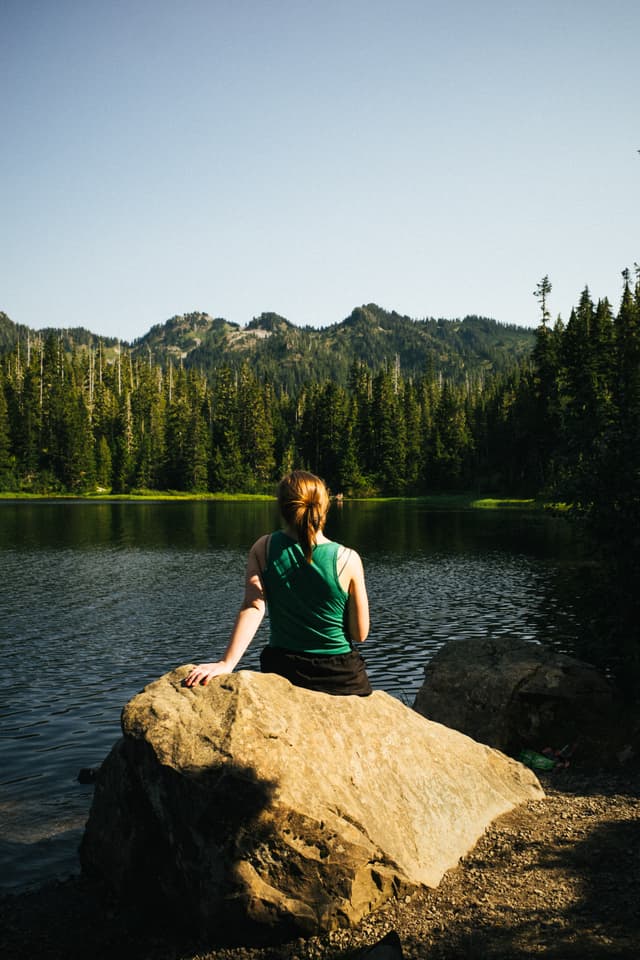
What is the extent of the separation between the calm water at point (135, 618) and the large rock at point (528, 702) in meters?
1.77

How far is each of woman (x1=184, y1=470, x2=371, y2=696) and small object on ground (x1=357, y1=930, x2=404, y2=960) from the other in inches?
83.2

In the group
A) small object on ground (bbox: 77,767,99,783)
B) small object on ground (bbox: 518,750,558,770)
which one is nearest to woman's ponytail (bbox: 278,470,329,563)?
small object on ground (bbox: 518,750,558,770)

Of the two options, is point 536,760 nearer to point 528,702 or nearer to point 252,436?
point 528,702

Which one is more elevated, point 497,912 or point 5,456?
point 5,456

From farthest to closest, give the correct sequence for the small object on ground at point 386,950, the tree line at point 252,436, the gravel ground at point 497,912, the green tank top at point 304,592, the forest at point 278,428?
the tree line at point 252,436 < the forest at point 278,428 < the green tank top at point 304,592 < the gravel ground at point 497,912 < the small object on ground at point 386,950

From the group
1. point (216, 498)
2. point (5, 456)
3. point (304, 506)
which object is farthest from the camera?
point (5, 456)

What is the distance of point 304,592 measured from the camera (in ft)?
19.7

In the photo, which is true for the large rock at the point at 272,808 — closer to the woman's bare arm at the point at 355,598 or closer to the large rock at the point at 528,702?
the woman's bare arm at the point at 355,598

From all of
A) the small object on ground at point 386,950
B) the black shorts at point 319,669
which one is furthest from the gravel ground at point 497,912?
the black shorts at point 319,669

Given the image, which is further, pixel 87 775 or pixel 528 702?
pixel 87 775

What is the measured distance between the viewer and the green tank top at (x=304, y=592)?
5938 mm

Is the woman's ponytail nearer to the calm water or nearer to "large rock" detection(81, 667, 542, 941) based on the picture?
"large rock" detection(81, 667, 542, 941)

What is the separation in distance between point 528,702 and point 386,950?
5.69m

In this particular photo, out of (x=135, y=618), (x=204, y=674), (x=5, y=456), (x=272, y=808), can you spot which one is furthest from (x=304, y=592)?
(x=5, y=456)
